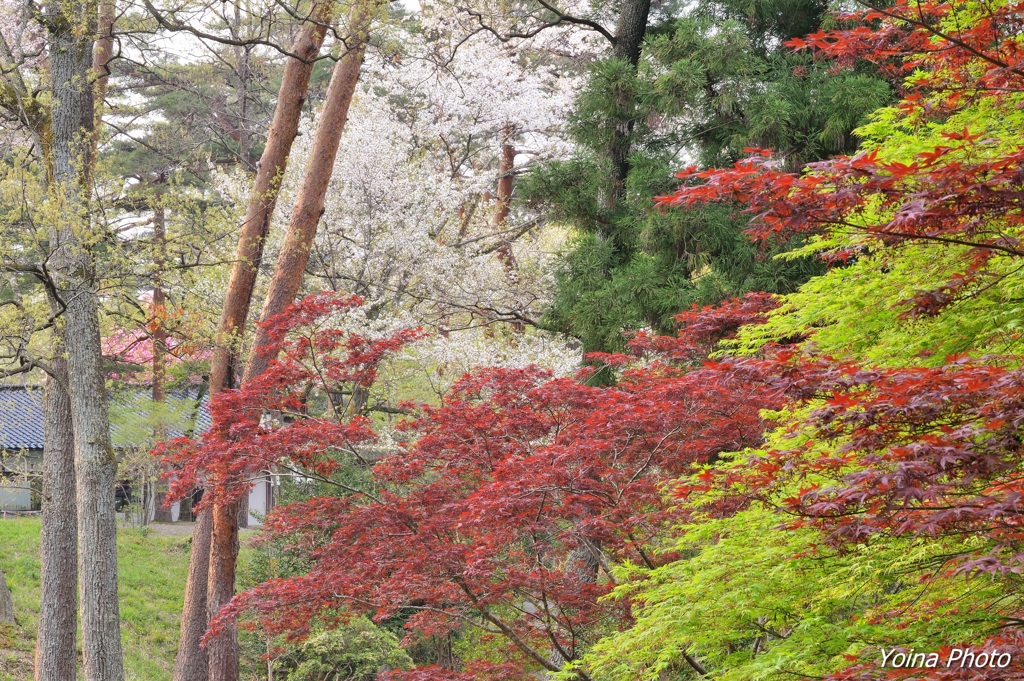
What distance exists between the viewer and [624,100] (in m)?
9.73

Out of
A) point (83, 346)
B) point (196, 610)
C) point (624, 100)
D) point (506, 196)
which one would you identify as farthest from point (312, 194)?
point (506, 196)

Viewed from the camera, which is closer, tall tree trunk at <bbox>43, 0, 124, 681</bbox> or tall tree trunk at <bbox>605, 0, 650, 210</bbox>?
tall tree trunk at <bbox>43, 0, 124, 681</bbox>

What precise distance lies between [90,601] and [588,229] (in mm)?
6138

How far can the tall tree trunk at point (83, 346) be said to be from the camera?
23.4 ft

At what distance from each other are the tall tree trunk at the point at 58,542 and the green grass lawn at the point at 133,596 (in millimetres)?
2153

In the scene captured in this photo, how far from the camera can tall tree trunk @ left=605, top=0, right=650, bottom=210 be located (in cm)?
983

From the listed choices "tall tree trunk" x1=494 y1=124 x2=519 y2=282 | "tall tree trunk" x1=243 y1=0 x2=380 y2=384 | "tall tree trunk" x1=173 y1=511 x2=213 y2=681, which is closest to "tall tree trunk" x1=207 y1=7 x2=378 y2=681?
"tall tree trunk" x1=243 y1=0 x2=380 y2=384

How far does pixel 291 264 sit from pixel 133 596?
308 inches

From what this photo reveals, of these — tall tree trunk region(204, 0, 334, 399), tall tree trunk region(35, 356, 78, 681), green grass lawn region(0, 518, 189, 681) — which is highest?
tall tree trunk region(204, 0, 334, 399)

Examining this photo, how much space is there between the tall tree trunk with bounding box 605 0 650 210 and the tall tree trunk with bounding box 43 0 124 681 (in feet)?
17.1

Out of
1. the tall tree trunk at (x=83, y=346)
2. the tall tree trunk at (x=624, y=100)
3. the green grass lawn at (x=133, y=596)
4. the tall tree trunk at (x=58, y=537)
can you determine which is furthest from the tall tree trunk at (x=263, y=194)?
the green grass lawn at (x=133, y=596)

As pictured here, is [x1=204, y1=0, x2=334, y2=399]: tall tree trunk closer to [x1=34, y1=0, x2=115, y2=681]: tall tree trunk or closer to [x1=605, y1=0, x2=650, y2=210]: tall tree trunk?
[x1=34, y1=0, x2=115, y2=681]: tall tree trunk

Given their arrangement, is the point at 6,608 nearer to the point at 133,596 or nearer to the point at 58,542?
the point at 133,596

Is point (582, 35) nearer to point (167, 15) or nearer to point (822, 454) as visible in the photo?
point (167, 15)
